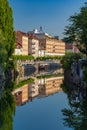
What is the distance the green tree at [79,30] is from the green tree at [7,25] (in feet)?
25.3

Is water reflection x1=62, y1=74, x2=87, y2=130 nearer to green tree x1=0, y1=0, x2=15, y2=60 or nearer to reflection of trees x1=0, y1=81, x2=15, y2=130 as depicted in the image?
reflection of trees x1=0, y1=81, x2=15, y2=130

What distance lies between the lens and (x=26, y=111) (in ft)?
97.3

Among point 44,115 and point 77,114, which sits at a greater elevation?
point 77,114

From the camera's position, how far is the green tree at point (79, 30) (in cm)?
5037

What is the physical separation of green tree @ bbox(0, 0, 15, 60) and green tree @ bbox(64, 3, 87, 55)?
25.3 feet

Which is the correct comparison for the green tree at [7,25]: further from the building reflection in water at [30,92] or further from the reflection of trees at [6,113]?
the reflection of trees at [6,113]

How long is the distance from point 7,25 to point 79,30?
10984 millimetres

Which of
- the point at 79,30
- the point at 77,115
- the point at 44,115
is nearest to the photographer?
the point at 77,115

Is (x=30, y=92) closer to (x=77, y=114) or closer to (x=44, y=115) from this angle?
(x=44, y=115)

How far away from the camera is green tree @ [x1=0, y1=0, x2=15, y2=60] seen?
5972cm

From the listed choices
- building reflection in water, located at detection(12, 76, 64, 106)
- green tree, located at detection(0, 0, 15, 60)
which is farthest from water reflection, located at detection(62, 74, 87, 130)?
green tree, located at detection(0, 0, 15, 60)

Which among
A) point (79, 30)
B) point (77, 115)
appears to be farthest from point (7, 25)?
point (77, 115)

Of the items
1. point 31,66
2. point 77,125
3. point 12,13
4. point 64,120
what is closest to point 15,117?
point 64,120

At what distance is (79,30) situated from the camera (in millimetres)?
54312
